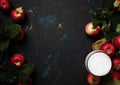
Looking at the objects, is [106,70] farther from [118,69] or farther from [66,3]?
[66,3]

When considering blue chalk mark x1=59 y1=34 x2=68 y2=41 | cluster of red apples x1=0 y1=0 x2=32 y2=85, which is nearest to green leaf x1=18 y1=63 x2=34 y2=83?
cluster of red apples x1=0 y1=0 x2=32 y2=85

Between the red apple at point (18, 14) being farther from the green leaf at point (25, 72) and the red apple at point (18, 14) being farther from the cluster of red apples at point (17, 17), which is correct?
the green leaf at point (25, 72)

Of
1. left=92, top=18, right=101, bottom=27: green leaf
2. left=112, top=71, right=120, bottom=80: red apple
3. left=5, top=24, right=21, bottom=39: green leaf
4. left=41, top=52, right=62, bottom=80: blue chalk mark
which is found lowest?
left=41, top=52, right=62, bottom=80: blue chalk mark

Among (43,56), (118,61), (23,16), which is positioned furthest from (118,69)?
(23,16)

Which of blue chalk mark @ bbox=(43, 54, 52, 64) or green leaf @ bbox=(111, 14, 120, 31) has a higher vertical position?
green leaf @ bbox=(111, 14, 120, 31)

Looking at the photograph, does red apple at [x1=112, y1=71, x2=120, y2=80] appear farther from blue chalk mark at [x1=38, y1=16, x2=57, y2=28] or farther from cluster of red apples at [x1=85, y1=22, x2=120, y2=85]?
blue chalk mark at [x1=38, y1=16, x2=57, y2=28]

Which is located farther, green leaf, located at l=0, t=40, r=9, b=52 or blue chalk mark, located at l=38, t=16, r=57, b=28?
blue chalk mark, located at l=38, t=16, r=57, b=28

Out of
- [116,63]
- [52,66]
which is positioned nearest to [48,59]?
[52,66]

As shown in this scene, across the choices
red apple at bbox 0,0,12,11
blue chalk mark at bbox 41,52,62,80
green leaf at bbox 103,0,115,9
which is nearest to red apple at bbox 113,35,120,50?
green leaf at bbox 103,0,115,9
